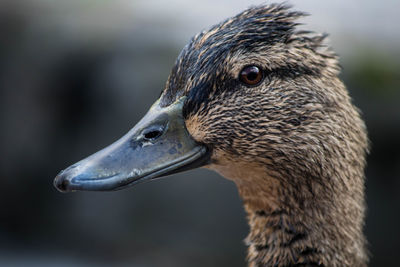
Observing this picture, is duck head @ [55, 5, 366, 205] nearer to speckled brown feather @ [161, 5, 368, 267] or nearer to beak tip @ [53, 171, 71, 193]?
speckled brown feather @ [161, 5, 368, 267]

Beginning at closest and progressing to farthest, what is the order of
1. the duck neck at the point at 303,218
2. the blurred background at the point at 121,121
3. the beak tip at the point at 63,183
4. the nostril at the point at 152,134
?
the beak tip at the point at 63,183 < the nostril at the point at 152,134 < the duck neck at the point at 303,218 < the blurred background at the point at 121,121

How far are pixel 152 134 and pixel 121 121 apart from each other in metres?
3.21

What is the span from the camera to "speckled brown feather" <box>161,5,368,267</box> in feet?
8.07

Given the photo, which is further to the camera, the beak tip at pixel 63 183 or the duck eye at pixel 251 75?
the duck eye at pixel 251 75

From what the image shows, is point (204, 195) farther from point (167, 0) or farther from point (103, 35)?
point (167, 0)

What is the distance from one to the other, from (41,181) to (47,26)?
1.71 m

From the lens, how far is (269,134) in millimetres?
2508

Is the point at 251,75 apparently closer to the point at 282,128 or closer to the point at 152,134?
the point at 282,128

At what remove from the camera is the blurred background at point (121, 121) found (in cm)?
538

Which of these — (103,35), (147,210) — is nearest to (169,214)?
(147,210)

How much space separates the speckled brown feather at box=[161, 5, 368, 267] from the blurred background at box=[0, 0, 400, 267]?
2.71m

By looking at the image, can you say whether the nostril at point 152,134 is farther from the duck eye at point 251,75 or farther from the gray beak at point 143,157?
the duck eye at point 251,75

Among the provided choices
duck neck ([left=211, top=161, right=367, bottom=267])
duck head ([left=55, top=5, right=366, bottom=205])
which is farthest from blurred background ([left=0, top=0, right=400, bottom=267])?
duck head ([left=55, top=5, right=366, bottom=205])

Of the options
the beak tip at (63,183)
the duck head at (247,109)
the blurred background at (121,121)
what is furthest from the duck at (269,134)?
the blurred background at (121,121)
